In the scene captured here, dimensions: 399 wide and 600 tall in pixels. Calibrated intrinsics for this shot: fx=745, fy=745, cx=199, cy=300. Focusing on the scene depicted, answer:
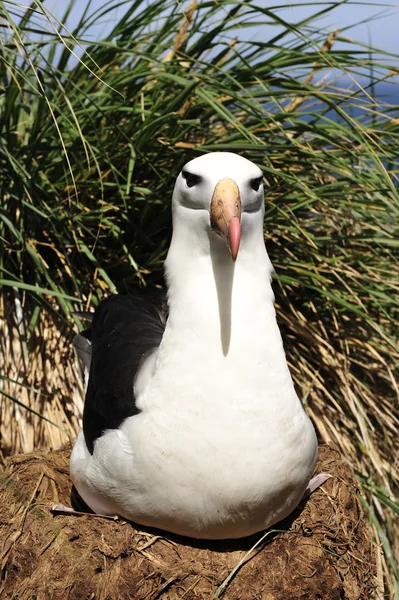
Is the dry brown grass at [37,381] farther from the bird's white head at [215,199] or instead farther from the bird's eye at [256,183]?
the bird's eye at [256,183]

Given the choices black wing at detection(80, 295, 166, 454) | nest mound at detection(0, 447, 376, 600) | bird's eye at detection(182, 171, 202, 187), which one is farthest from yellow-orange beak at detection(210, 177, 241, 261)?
nest mound at detection(0, 447, 376, 600)

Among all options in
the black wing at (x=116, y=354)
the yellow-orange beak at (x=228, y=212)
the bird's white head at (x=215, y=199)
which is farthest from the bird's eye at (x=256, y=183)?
the black wing at (x=116, y=354)

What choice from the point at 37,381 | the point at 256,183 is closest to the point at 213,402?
the point at 256,183

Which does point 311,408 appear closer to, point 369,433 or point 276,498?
point 369,433

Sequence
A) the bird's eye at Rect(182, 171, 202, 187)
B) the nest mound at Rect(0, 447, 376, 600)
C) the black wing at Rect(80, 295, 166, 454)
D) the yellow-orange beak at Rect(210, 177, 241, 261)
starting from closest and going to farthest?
the yellow-orange beak at Rect(210, 177, 241, 261) < the bird's eye at Rect(182, 171, 202, 187) < the nest mound at Rect(0, 447, 376, 600) < the black wing at Rect(80, 295, 166, 454)

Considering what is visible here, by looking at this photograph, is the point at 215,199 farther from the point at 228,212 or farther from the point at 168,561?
the point at 168,561

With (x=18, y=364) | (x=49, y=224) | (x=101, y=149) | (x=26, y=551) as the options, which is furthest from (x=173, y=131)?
(x=26, y=551)

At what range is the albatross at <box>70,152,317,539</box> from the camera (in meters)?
2.46

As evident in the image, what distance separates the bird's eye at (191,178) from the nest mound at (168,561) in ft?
4.06

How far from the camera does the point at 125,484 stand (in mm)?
2586

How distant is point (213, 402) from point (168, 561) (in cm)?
63

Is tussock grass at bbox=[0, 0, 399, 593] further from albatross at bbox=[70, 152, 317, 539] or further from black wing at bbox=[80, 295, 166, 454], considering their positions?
Answer: albatross at bbox=[70, 152, 317, 539]

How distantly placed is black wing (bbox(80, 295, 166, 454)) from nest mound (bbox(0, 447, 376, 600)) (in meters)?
0.37

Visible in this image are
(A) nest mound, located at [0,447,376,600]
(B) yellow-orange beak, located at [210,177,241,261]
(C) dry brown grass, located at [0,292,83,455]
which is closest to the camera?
(B) yellow-orange beak, located at [210,177,241,261]
